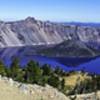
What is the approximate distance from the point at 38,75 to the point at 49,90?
124 feet

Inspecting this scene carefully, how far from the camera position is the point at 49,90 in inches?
760

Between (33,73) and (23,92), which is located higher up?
(23,92)

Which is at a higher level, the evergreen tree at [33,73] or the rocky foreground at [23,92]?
the rocky foreground at [23,92]

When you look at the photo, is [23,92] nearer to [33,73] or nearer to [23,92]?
[23,92]

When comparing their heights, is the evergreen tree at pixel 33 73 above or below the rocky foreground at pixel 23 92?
below

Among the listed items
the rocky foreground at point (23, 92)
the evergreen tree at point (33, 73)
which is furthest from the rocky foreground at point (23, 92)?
the evergreen tree at point (33, 73)

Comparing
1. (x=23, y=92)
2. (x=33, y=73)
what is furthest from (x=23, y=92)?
(x=33, y=73)

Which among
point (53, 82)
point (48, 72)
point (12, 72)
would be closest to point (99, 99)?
point (53, 82)

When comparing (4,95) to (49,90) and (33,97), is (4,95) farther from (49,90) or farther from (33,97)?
(49,90)

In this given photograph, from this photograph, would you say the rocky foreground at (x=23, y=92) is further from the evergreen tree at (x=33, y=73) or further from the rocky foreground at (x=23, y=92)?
the evergreen tree at (x=33, y=73)

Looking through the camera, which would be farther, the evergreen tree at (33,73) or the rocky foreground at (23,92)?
the evergreen tree at (33,73)

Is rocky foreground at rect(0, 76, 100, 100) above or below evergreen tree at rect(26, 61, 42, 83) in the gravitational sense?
above

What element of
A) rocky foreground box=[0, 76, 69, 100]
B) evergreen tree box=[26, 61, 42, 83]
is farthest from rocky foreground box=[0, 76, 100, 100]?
evergreen tree box=[26, 61, 42, 83]

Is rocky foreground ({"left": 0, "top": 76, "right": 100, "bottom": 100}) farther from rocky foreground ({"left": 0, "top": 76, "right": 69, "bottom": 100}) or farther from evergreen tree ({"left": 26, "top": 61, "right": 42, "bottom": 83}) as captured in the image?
evergreen tree ({"left": 26, "top": 61, "right": 42, "bottom": 83})
